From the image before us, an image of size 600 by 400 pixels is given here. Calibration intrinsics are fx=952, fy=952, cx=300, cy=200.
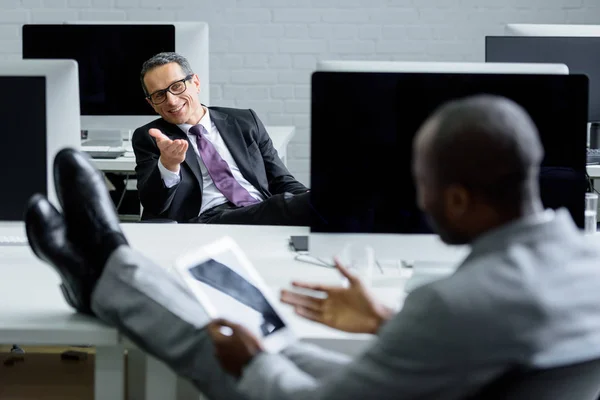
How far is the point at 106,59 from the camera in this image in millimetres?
3455

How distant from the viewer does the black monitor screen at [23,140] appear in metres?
1.89

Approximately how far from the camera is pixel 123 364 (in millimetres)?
1543

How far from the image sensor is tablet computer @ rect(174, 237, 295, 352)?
1.49m

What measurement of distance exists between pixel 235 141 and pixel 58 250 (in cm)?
154

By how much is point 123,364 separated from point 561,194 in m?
0.86

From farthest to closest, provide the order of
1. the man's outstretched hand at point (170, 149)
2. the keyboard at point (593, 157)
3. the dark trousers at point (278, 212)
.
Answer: the keyboard at point (593, 157) < the man's outstretched hand at point (170, 149) < the dark trousers at point (278, 212)

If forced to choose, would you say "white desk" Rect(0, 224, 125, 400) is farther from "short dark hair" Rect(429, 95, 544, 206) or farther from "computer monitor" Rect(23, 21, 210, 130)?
"computer monitor" Rect(23, 21, 210, 130)

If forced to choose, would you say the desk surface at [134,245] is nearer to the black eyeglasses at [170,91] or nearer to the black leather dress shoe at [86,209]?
the black leather dress shoe at [86,209]

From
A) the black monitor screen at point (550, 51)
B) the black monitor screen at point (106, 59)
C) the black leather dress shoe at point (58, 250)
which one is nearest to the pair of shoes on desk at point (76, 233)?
the black leather dress shoe at point (58, 250)

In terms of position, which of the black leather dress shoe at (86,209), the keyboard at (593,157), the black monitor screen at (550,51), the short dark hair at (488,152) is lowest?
the keyboard at (593,157)

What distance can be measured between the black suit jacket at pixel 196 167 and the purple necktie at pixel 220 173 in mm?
45

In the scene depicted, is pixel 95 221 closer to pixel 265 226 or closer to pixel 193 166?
pixel 265 226

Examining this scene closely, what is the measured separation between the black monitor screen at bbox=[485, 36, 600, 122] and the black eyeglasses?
3.10 ft

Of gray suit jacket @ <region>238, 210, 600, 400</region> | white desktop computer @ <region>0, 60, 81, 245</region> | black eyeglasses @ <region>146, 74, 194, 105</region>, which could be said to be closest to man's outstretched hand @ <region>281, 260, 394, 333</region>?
gray suit jacket @ <region>238, 210, 600, 400</region>
